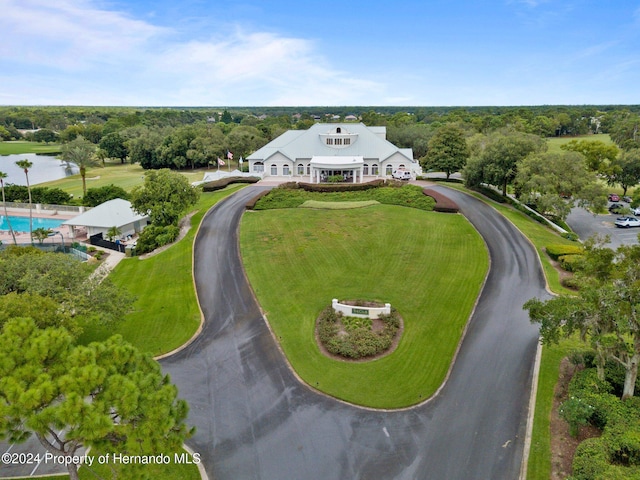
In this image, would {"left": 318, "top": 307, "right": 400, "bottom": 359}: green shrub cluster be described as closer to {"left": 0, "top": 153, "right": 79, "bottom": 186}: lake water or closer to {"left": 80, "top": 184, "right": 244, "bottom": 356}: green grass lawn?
{"left": 80, "top": 184, "right": 244, "bottom": 356}: green grass lawn

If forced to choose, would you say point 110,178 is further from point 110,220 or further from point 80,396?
point 80,396

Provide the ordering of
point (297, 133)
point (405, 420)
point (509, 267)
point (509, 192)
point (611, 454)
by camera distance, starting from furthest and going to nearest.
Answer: point (297, 133)
point (509, 192)
point (509, 267)
point (405, 420)
point (611, 454)

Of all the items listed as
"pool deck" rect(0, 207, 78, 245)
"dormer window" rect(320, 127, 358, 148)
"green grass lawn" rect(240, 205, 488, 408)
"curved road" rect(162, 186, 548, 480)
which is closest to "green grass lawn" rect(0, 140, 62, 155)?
"pool deck" rect(0, 207, 78, 245)

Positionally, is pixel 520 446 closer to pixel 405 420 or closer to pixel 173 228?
pixel 405 420

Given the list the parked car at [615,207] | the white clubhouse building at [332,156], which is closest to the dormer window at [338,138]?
the white clubhouse building at [332,156]

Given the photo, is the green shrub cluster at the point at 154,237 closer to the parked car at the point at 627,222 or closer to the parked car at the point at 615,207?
the parked car at the point at 627,222

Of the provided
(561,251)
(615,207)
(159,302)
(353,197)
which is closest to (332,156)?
(353,197)

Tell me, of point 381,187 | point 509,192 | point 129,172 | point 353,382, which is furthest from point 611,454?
point 129,172
